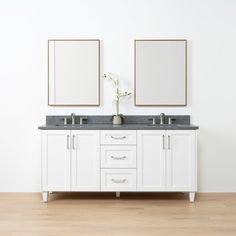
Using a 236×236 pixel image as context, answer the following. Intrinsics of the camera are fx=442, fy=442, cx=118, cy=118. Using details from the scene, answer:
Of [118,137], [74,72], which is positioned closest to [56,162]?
[118,137]

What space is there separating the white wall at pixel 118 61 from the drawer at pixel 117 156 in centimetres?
53

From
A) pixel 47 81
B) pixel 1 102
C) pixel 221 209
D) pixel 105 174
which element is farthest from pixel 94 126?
pixel 221 209

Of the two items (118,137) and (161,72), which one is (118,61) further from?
(118,137)

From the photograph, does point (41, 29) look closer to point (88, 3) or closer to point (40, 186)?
point (88, 3)

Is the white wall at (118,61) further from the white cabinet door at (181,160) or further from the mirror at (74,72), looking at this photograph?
the white cabinet door at (181,160)

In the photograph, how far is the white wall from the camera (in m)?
4.35

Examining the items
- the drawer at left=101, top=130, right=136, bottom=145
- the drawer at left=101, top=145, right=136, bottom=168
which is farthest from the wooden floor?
the drawer at left=101, top=130, right=136, bottom=145

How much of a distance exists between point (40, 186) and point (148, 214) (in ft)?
4.21

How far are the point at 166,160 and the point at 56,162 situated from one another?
3.26 ft

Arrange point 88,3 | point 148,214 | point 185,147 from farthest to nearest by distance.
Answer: point 88,3 < point 185,147 < point 148,214

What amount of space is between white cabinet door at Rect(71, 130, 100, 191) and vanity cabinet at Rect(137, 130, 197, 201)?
380 millimetres

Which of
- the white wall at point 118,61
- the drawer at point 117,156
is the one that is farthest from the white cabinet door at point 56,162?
the white wall at point 118,61

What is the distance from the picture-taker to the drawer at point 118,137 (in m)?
3.99

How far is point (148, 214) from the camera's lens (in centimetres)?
361
